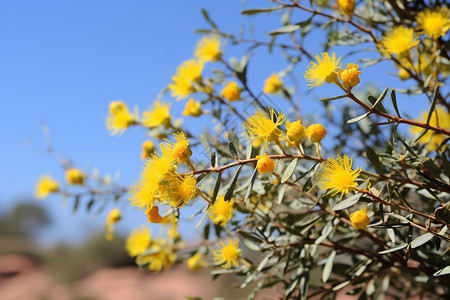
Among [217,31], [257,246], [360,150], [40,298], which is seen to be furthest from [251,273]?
[40,298]

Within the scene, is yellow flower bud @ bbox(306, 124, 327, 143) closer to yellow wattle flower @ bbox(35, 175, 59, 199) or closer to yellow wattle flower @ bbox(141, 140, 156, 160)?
yellow wattle flower @ bbox(141, 140, 156, 160)

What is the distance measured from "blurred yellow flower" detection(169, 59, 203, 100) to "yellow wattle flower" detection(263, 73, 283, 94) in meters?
0.28

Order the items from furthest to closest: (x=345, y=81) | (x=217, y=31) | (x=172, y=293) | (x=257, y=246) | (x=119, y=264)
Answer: (x=119, y=264) < (x=172, y=293) < (x=217, y=31) < (x=257, y=246) < (x=345, y=81)

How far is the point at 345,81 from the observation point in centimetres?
66

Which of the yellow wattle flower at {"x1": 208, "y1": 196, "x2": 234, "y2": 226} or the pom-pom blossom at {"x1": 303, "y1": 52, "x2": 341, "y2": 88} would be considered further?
the yellow wattle flower at {"x1": 208, "y1": 196, "x2": 234, "y2": 226}

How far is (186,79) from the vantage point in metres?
1.30

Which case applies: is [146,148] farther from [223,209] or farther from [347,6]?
[347,6]

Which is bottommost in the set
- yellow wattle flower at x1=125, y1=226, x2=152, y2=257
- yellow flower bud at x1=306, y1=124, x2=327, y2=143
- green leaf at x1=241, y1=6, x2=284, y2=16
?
yellow flower bud at x1=306, y1=124, x2=327, y2=143

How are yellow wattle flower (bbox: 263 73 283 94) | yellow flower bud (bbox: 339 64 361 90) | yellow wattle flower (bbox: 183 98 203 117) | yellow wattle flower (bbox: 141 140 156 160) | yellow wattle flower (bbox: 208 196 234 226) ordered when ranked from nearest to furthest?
1. yellow flower bud (bbox: 339 64 361 90)
2. yellow wattle flower (bbox: 208 196 234 226)
3. yellow wattle flower (bbox: 141 140 156 160)
4. yellow wattle flower (bbox: 183 98 203 117)
5. yellow wattle flower (bbox: 263 73 283 94)

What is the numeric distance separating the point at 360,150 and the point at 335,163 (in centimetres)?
78

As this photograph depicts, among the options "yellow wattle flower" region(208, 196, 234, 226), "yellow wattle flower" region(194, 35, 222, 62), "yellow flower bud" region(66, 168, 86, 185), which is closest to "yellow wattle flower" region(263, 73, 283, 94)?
"yellow wattle flower" region(194, 35, 222, 62)

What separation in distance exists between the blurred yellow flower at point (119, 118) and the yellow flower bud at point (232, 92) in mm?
339

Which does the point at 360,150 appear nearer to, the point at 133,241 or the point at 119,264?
the point at 133,241

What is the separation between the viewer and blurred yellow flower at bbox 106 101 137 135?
139 cm
